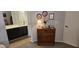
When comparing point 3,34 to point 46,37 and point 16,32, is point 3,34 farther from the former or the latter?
point 46,37

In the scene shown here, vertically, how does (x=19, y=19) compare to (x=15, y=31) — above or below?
above

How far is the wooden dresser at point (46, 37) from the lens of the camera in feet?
3.82

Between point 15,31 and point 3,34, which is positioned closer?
point 3,34

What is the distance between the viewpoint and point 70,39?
3.77 ft

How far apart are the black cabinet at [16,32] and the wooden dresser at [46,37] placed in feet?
0.63

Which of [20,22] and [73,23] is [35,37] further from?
[73,23]

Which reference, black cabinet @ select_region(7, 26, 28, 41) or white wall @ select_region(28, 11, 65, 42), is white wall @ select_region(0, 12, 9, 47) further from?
white wall @ select_region(28, 11, 65, 42)

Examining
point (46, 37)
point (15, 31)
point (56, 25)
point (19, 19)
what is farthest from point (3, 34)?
point (56, 25)

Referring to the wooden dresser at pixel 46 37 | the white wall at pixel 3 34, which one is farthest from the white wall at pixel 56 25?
the white wall at pixel 3 34

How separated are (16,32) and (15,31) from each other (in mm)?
19

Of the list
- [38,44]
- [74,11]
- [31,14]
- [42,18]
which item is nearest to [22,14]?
[31,14]

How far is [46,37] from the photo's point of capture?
3.91ft

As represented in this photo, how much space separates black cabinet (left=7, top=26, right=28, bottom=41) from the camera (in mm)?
1139
